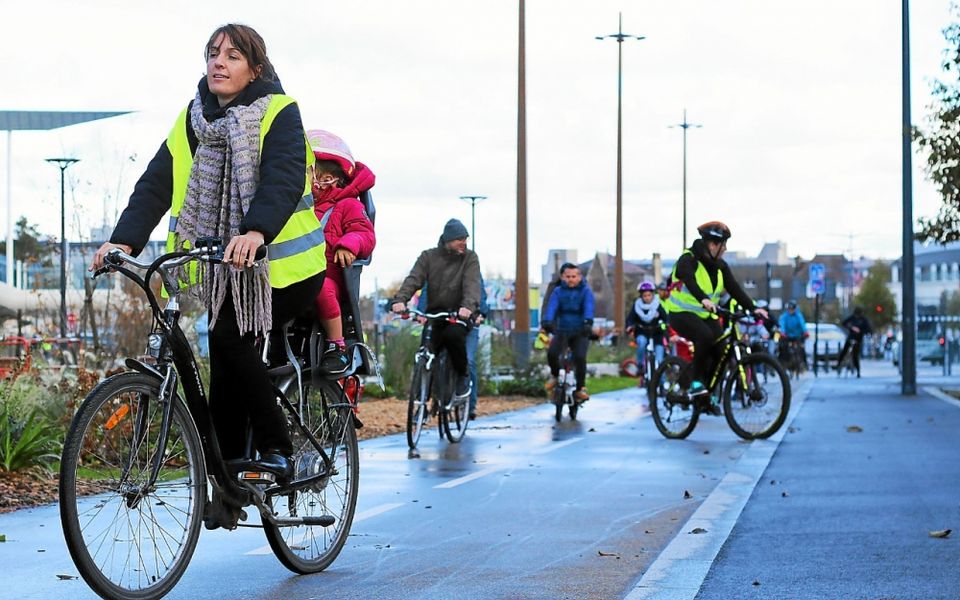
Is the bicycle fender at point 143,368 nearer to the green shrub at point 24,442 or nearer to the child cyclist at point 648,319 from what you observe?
the green shrub at point 24,442

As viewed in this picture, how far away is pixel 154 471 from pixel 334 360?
59.9 inches

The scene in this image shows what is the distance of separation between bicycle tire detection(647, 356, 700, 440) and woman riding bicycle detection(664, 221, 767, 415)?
0.09 metres

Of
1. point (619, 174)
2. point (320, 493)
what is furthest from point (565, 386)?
point (619, 174)

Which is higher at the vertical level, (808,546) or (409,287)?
(409,287)

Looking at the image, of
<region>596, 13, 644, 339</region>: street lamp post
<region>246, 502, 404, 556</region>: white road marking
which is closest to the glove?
<region>246, 502, 404, 556</region>: white road marking

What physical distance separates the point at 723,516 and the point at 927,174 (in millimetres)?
15798

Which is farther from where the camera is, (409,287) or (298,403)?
(409,287)

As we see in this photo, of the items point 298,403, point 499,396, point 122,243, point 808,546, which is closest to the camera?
point 122,243

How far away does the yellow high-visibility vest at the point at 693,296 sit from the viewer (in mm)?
14273

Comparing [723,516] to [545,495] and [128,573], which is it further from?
[128,573]

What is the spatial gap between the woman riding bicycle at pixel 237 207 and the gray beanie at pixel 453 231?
301 inches

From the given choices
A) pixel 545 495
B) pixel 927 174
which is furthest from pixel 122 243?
pixel 927 174

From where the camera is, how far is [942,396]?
24.2 metres

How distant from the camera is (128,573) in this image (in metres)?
5.11
